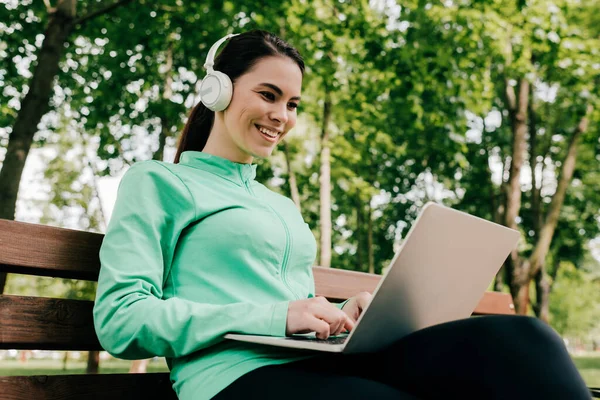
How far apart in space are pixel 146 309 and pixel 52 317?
18.3 inches

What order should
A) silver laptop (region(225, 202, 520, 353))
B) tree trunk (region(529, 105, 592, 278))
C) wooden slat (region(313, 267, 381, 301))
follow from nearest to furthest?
silver laptop (region(225, 202, 520, 353))
wooden slat (region(313, 267, 381, 301))
tree trunk (region(529, 105, 592, 278))

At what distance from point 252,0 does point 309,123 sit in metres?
7.03

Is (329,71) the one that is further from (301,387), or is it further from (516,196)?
(301,387)

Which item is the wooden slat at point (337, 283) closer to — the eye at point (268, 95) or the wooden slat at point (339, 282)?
the wooden slat at point (339, 282)

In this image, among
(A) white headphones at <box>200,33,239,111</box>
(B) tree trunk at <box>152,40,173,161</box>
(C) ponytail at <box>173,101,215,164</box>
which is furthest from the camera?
(B) tree trunk at <box>152,40,173,161</box>

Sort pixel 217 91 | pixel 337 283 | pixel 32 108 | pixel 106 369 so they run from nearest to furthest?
pixel 217 91 < pixel 337 283 < pixel 32 108 < pixel 106 369

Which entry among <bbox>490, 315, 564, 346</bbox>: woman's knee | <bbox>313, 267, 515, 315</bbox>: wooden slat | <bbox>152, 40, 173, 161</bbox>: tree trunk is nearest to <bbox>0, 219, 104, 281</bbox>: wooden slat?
<bbox>313, 267, 515, 315</bbox>: wooden slat

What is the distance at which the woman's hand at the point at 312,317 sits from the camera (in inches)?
63.2

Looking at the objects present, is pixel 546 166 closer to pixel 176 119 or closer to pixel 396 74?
pixel 396 74

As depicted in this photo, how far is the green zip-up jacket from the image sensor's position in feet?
5.33

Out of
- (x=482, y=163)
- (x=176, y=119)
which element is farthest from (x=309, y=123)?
(x=176, y=119)

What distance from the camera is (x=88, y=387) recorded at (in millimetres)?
1941

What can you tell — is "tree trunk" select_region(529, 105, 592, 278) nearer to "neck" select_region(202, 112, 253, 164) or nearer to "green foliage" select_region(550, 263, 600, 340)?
"neck" select_region(202, 112, 253, 164)

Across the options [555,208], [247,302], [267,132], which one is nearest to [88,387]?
[247,302]
